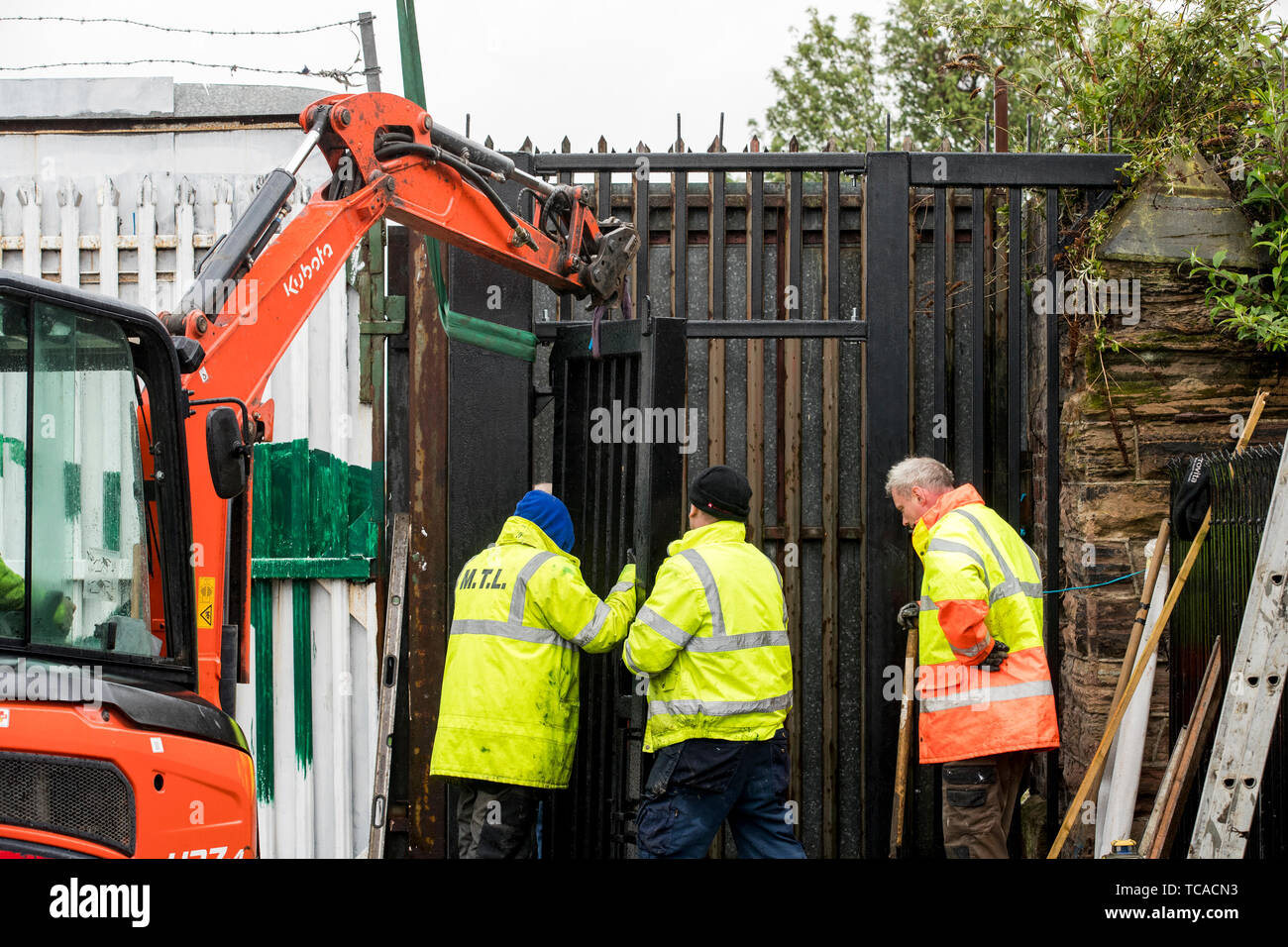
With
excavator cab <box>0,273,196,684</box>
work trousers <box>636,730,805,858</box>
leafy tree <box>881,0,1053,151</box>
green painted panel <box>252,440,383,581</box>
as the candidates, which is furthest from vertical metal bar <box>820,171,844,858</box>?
leafy tree <box>881,0,1053,151</box>

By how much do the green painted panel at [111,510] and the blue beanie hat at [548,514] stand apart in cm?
195

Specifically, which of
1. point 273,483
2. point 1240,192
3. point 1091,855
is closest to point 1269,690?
point 1091,855

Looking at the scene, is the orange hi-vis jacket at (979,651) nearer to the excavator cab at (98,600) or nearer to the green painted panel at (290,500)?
the excavator cab at (98,600)

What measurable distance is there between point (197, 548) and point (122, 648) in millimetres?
573

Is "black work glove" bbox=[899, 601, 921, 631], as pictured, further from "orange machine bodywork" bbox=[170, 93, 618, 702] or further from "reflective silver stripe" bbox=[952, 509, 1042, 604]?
"orange machine bodywork" bbox=[170, 93, 618, 702]

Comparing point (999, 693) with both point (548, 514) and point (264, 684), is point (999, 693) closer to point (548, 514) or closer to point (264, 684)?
point (548, 514)

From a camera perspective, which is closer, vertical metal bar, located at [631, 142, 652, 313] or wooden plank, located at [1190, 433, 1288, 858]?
wooden plank, located at [1190, 433, 1288, 858]

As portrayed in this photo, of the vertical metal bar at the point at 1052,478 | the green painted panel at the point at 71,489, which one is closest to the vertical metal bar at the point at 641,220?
the vertical metal bar at the point at 1052,478

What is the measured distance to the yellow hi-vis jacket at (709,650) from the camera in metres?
4.50

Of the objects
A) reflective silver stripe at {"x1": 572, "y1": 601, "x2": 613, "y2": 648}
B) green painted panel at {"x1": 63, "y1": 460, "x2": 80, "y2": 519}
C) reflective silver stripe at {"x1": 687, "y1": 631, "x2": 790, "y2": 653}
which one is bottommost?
reflective silver stripe at {"x1": 687, "y1": 631, "x2": 790, "y2": 653}

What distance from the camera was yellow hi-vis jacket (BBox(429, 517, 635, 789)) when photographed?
4633 millimetres

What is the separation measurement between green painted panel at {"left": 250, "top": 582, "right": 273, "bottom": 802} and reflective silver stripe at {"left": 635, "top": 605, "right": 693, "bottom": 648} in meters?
2.38

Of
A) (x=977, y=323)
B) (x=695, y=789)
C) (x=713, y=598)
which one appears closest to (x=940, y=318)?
(x=977, y=323)

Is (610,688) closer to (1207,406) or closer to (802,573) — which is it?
(802,573)
